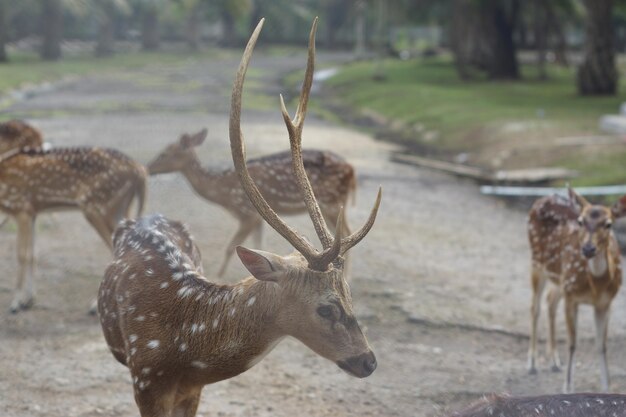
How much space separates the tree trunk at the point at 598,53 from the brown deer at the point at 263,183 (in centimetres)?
1502

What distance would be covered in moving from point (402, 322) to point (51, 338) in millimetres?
2947

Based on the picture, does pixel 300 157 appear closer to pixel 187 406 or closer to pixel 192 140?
pixel 187 406

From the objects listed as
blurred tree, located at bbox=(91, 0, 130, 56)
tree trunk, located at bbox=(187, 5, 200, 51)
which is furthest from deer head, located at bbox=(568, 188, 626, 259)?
tree trunk, located at bbox=(187, 5, 200, 51)

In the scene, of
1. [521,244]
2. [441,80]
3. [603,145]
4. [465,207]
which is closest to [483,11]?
[441,80]

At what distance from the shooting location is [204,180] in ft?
33.2

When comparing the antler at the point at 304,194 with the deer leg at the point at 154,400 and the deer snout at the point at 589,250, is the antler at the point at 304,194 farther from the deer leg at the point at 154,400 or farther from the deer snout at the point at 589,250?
the deer snout at the point at 589,250

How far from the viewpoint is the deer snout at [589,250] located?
708cm

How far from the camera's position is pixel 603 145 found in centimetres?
1675

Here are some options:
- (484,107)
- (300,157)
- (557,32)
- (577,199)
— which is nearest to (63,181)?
(300,157)

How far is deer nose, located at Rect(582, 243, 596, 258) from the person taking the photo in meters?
7.08

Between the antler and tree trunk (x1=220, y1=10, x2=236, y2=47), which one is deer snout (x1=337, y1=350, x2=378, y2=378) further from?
tree trunk (x1=220, y1=10, x2=236, y2=47)

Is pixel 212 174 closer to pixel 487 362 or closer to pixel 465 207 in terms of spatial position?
pixel 487 362

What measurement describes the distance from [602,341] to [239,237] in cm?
376

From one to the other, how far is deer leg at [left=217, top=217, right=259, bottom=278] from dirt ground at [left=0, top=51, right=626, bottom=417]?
10.6 inches
